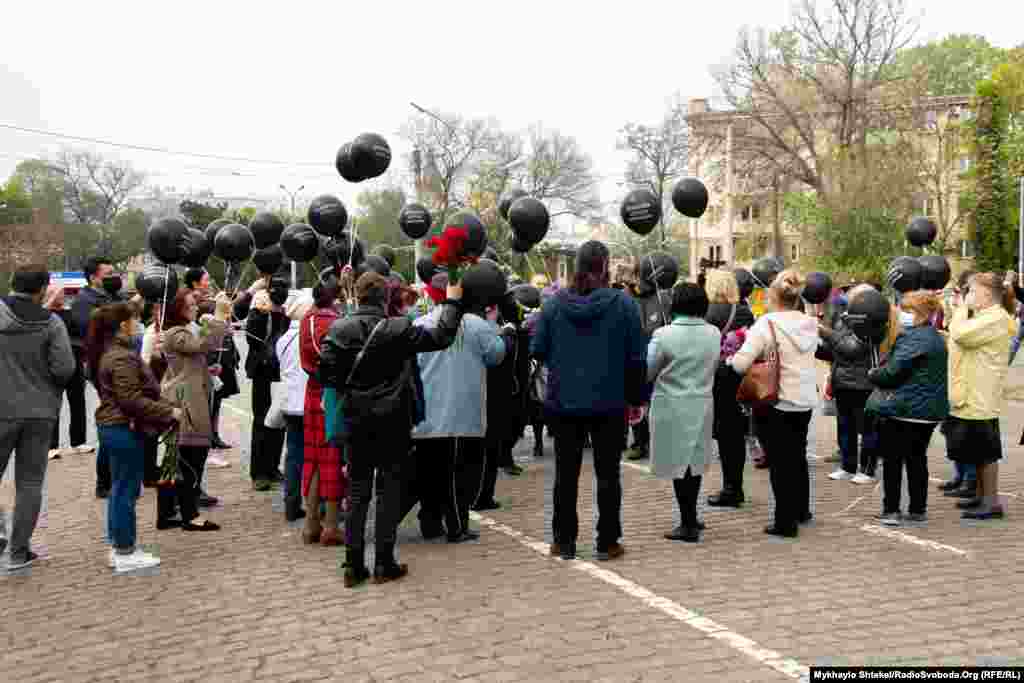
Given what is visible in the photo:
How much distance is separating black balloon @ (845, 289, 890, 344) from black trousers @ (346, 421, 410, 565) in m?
3.54

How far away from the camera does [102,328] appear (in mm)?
6438

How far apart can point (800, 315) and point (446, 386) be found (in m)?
2.68

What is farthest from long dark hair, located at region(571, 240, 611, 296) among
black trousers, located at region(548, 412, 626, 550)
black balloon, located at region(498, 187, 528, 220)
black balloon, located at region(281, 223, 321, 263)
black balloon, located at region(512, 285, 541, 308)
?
black balloon, located at region(498, 187, 528, 220)

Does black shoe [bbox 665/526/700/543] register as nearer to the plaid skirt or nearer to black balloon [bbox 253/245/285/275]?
the plaid skirt

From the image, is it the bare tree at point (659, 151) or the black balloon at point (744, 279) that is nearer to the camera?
the black balloon at point (744, 279)

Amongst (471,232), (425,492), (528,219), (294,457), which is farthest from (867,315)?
(294,457)

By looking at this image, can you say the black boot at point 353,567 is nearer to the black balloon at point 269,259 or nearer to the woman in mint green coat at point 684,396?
the woman in mint green coat at point 684,396

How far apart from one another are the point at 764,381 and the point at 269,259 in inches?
239

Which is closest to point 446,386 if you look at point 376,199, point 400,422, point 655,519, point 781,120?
point 400,422

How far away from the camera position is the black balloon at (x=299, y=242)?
1059 centimetres

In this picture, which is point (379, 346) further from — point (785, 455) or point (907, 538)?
point (907, 538)

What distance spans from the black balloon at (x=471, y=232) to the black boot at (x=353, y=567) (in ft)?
6.64

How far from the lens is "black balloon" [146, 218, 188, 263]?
9453 mm

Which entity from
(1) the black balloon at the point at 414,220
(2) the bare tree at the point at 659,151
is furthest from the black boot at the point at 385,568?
(2) the bare tree at the point at 659,151
